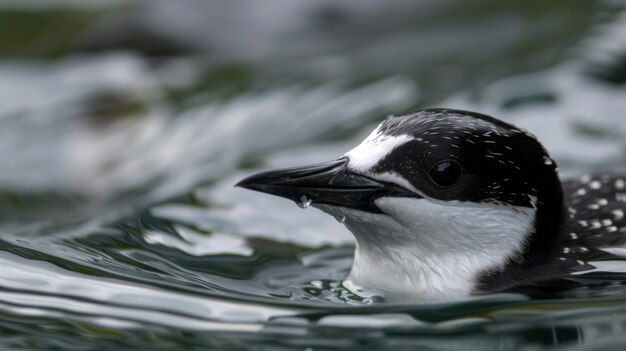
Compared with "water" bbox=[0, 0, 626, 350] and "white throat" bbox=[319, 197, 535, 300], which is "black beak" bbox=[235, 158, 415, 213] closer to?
"white throat" bbox=[319, 197, 535, 300]

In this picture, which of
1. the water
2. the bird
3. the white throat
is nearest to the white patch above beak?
the bird

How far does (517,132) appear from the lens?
17.9ft

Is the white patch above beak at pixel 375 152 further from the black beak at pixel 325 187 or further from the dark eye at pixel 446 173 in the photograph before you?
the dark eye at pixel 446 173

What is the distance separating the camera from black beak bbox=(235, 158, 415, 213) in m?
5.30

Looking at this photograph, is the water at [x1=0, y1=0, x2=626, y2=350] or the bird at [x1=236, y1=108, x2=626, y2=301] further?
the bird at [x1=236, y1=108, x2=626, y2=301]

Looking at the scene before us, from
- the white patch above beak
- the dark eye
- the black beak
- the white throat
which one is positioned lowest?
the white throat

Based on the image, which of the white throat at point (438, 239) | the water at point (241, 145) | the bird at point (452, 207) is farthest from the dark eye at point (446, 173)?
the water at point (241, 145)

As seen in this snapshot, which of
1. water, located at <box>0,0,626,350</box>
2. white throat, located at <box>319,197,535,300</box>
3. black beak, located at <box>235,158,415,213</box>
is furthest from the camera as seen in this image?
white throat, located at <box>319,197,535,300</box>

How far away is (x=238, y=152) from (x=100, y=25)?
4.62 metres

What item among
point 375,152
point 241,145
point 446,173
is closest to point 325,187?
point 375,152

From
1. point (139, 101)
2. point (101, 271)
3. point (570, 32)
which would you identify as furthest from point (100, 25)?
point (101, 271)

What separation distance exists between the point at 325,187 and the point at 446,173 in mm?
583

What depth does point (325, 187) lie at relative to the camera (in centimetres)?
533

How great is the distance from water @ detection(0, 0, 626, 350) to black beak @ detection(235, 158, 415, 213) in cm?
50
